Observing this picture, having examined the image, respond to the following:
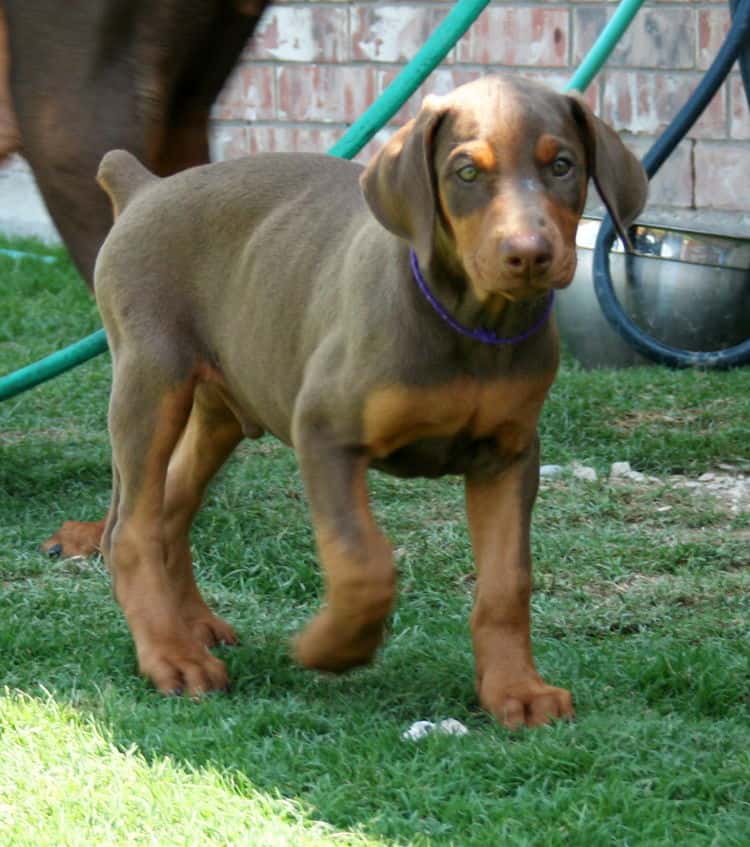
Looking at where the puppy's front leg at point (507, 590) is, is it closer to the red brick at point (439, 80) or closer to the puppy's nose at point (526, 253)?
the puppy's nose at point (526, 253)

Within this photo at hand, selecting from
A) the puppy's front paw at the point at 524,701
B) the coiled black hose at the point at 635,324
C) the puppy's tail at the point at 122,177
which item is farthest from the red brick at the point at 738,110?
the puppy's front paw at the point at 524,701

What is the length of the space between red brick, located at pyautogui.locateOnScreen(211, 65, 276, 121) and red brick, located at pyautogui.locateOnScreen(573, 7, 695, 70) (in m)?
2.09

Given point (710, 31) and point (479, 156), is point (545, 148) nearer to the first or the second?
point (479, 156)

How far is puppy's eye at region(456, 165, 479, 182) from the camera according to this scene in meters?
3.38

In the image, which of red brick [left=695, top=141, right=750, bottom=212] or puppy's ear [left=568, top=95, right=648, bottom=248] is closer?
puppy's ear [left=568, top=95, right=648, bottom=248]

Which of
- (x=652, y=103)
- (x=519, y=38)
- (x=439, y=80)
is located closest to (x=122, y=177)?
(x=652, y=103)

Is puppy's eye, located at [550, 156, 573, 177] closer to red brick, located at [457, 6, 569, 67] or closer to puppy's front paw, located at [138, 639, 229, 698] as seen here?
puppy's front paw, located at [138, 639, 229, 698]

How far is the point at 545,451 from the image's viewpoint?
21.8 feet

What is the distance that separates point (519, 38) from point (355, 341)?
555 centimetres

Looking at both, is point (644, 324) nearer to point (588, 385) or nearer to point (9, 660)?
point (588, 385)

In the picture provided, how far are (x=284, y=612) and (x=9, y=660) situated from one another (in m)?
0.84

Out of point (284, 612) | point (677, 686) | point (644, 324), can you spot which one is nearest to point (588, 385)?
point (644, 324)

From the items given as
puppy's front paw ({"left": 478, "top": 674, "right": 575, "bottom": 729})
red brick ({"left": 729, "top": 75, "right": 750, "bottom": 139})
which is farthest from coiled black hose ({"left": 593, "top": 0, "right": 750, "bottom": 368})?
puppy's front paw ({"left": 478, "top": 674, "right": 575, "bottom": 729})

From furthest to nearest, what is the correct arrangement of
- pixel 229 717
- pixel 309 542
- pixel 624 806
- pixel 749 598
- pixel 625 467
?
pixel 625 467 → pixel 309 542 → pixel 749 598 → pixel 229 717 → pixel 624 806
